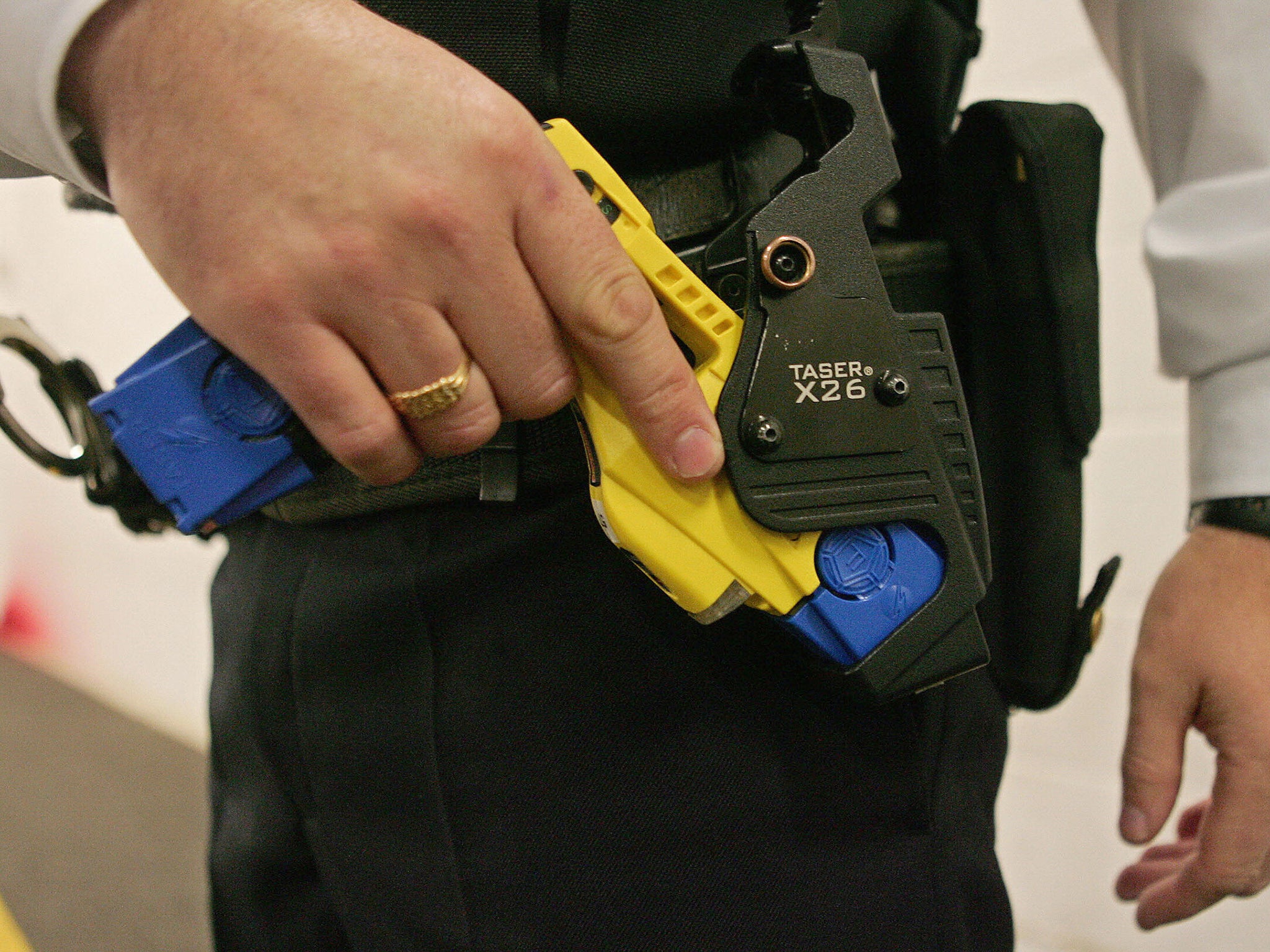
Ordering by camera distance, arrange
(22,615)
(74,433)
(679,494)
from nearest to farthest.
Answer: (679,494)
(74,433)
(22,615)

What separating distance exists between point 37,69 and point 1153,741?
0.85 m

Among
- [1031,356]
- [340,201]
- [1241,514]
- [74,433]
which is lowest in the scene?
[1241,514]

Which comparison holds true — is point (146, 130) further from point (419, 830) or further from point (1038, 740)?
point (1038, 740)

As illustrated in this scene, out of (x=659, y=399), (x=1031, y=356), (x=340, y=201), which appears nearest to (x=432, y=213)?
(x=340, y=201)

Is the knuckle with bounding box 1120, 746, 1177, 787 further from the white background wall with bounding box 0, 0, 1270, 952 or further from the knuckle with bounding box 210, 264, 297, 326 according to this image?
the white background wall with bounding box 0, 0, 1270, 952

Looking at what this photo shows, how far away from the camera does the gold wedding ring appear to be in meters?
0.36

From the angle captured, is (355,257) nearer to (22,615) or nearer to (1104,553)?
(1104,553)

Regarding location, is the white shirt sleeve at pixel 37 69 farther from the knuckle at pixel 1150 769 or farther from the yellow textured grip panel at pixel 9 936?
the yellow textured grip panel at pixel 9 936

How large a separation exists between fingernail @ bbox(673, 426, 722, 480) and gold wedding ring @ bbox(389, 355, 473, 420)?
0.39 ft

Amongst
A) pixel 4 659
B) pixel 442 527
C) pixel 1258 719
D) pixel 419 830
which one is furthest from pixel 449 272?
pixel 4 659

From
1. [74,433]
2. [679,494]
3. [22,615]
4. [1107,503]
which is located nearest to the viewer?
[679,494]

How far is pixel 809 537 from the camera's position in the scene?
0.46 meters

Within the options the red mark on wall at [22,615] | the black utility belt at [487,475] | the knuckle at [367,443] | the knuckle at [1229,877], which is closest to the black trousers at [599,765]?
the black utility belt at [487,475]

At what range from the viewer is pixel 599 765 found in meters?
0.46
